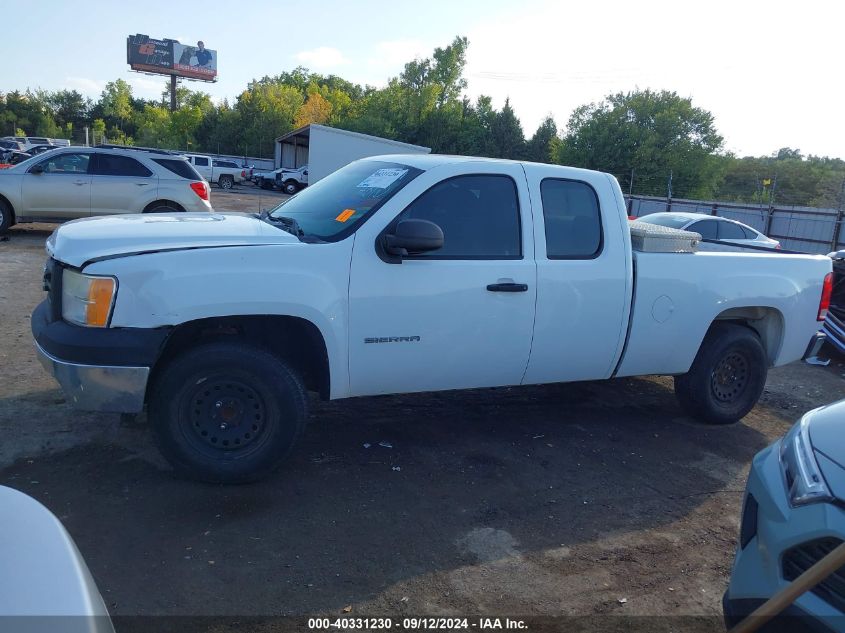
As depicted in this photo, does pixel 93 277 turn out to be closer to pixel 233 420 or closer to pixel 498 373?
pixel 233 420

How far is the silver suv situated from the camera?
1279 centimetres

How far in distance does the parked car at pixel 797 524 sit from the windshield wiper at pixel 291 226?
8.96 ft

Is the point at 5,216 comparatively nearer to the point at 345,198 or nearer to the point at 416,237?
the point at 345,198

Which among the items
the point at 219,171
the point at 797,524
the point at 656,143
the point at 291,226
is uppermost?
the point at 656,143

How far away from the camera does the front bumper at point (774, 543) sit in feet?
7.55

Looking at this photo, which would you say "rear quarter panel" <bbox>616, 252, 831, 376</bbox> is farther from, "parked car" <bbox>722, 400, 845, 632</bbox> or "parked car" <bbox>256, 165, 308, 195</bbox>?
"parked car" <bbox>256, 165, 308, 195</bbox>

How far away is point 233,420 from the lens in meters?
4.05

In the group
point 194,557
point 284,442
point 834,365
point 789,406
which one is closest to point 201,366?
point 284,442

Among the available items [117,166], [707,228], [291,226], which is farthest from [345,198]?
[707,228]

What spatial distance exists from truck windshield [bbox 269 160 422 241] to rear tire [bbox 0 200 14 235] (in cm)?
1030

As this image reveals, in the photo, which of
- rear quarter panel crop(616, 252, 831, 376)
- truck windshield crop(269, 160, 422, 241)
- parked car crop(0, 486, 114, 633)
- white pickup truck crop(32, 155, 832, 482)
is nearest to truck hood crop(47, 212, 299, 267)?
white pickup truck crop(32, 155, 832, 482)

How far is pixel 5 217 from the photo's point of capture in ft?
42.7

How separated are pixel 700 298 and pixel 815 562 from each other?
3.14 m

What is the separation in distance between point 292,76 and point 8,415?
9847 centimetres
